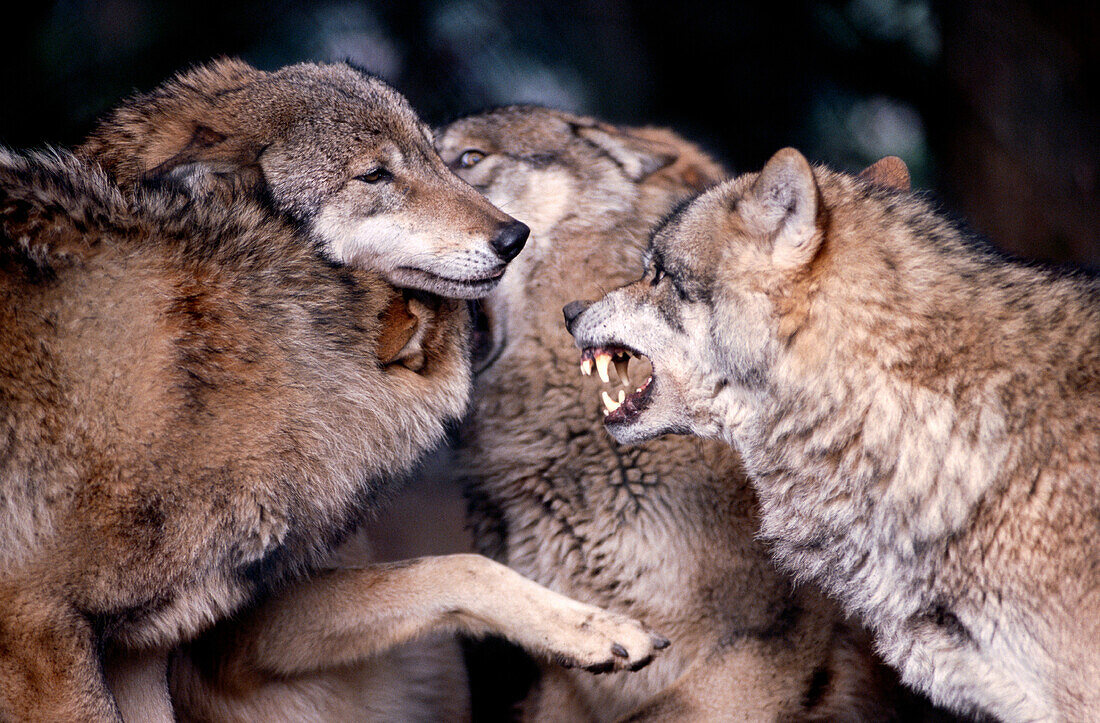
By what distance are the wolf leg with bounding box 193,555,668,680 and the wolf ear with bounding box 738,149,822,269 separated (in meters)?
0.86

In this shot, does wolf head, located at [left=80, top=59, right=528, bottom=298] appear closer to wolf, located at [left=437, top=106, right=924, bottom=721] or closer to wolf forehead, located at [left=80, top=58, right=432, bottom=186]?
wolf forehead, located at [left=80, top=58, right=432, bottom=186]

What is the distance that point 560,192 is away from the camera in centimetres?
271

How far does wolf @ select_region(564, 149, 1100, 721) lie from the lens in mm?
1446

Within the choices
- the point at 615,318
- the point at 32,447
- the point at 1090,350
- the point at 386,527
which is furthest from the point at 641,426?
the point at 386,527

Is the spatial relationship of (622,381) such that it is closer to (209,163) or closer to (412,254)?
(412,254)

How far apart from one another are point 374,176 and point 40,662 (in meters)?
1.22

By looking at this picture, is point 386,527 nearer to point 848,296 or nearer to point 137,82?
point 137,82

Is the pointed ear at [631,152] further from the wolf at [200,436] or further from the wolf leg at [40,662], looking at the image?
the wolf leg at [40,662]

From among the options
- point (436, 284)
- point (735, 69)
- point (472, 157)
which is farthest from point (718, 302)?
point (735, 69)

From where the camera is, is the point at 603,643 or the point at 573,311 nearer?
the point at 603,643

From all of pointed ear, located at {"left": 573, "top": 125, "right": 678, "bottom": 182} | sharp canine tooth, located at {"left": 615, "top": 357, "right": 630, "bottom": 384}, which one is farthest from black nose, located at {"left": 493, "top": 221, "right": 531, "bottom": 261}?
pointed ear, located at {"left": 573, "top": 125, "right": 678, "bottom": 182}

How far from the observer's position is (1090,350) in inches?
60.6

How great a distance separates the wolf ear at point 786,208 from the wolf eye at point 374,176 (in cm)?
89

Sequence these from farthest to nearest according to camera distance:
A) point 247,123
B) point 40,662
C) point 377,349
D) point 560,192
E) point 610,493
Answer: point 560,192 < point 610,493 < point 247,123 < point 377,349 < point 40,662
